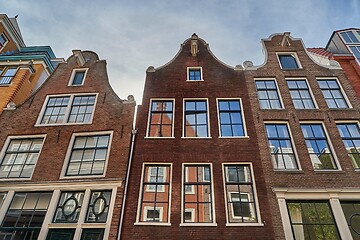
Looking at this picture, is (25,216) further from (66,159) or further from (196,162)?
(196,162)

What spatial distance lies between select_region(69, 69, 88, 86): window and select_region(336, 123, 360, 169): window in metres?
14.1

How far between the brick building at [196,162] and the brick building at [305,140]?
0.61m

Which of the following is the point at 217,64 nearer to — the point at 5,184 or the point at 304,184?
the point at 304,184

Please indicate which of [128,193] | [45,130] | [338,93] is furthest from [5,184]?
[338,93]

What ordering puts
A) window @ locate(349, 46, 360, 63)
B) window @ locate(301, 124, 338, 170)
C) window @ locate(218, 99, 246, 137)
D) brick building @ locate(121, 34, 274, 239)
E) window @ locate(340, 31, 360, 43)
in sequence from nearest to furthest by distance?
brick building @ locate(121, 34, 274, 239) < window @ locate(301, 124, 338, 170) < window @ locate(218, 99, 246, 137) < window @ locate(349, 46, 360, 63) < window @ locate(340, 31, 360, 43)

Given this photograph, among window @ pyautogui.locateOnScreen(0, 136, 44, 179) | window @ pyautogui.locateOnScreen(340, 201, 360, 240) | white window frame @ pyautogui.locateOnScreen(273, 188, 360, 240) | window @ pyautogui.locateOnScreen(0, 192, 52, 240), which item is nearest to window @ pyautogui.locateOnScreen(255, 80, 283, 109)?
white window frame @ pyautogui.locateOnScreen(273, 188, 360, 240)

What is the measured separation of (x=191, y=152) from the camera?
1159 cm

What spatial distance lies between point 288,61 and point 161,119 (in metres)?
8.68

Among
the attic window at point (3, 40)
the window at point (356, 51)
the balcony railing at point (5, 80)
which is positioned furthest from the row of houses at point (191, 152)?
the attic window at point (3, 40)

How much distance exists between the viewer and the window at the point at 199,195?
9.94m

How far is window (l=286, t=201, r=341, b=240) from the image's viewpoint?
9.41m

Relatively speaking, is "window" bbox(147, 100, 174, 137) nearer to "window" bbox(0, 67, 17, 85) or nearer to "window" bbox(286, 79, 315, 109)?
"window" bbox(286, 79, 315, 109)

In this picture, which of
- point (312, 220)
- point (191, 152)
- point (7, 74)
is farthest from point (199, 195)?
point (7, 74)

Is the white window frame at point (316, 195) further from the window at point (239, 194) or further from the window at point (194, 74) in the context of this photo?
the window at point (194, 74)
